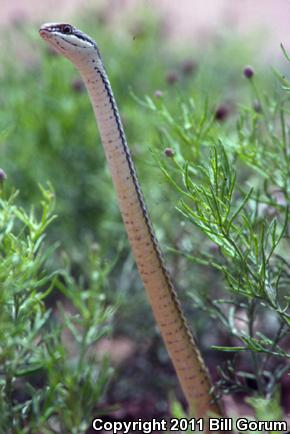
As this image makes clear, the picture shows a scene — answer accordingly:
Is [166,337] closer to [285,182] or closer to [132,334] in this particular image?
[285,182]

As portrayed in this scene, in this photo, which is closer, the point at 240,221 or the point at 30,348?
the point at 30,348

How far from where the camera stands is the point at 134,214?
0.97 meters

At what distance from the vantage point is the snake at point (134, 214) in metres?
0.94

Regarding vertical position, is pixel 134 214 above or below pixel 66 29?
below

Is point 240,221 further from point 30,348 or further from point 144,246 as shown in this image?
point 30,348

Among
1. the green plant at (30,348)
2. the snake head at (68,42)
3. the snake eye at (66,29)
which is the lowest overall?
the green plant at (30,348)

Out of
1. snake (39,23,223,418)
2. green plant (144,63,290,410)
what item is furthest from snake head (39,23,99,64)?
green plant (144,63,290,410)

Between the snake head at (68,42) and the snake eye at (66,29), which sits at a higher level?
the snake eye at (66,29)

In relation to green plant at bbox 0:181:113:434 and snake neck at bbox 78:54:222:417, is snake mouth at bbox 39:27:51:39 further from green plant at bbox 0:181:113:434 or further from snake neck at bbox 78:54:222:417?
green plant at bbox 0:181:113:434

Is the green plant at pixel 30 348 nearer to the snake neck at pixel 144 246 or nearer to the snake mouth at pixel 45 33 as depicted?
the snake neck at pixel 144 246

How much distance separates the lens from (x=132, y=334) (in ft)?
5.15

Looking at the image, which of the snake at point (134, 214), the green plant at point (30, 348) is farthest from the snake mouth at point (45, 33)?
the green plant at point (30, 348)

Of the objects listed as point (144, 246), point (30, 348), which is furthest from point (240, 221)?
point (30, 348)

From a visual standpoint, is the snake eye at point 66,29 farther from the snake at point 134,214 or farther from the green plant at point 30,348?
the green plant at point 30,348
